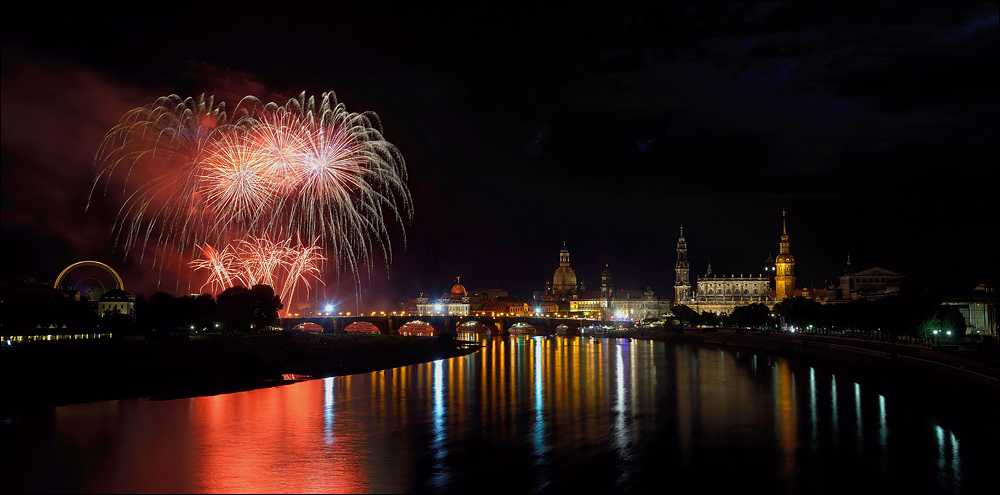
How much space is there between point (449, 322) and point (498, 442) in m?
109

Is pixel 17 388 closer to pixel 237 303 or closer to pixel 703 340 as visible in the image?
pixel 237 303

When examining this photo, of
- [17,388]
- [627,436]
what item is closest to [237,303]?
[17,388]

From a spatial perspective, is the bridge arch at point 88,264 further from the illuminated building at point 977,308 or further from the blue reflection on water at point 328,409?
the illuminated building at point 977,308

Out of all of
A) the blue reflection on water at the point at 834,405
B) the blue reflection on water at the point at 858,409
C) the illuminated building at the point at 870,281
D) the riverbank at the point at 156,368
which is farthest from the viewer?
the illuminated building at the point at 870,281

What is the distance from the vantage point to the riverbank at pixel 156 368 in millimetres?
44500

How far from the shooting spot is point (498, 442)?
35.0 metres

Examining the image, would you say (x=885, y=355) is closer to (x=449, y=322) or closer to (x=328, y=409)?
(x=328, y=409)

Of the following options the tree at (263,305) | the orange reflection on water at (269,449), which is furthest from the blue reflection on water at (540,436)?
the tree at (263,305)

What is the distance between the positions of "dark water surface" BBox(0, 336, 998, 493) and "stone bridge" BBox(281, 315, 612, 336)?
74.9 meters

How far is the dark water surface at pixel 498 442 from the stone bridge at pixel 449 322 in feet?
246

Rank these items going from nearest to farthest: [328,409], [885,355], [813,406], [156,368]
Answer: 1. [328,409]
2. [813,406]
3. [156,368]
4. [885,355]

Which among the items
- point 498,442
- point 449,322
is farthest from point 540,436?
point 449,322

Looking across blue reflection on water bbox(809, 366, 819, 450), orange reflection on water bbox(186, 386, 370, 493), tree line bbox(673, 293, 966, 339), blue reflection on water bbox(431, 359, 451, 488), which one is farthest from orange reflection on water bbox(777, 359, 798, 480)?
tree line bbox(673, 293, 966, 339)

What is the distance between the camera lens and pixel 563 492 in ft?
84.9
